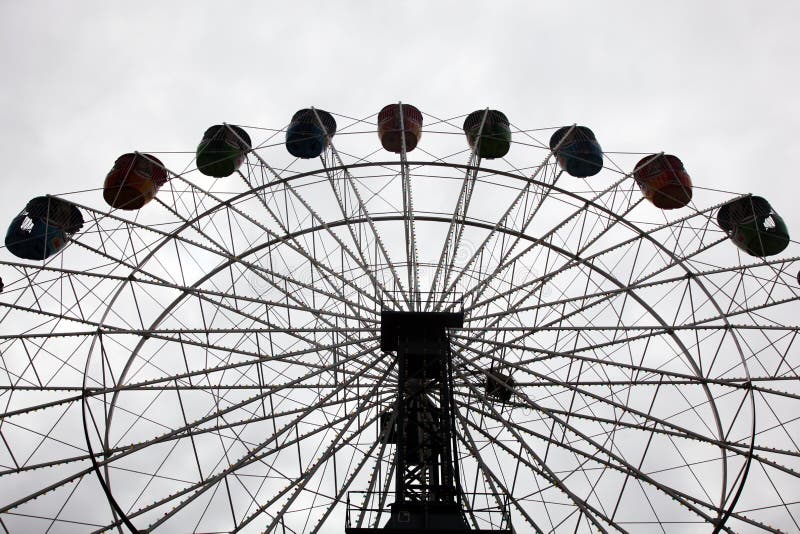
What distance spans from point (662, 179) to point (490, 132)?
536 centimetres

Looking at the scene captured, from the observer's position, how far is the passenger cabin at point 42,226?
20.8 m

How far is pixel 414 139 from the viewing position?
77.6 feet

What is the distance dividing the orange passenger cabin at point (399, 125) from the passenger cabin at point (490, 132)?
5.47 ft

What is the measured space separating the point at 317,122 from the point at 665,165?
10492 millimetres

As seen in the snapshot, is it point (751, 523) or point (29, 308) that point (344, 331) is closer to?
point (29, 308)

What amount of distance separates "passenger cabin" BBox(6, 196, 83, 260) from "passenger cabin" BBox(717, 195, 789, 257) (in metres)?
18.4

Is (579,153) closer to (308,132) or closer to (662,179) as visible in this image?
(662,179)

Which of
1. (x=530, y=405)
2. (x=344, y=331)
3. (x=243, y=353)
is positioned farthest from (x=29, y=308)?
(x=530, y=405)

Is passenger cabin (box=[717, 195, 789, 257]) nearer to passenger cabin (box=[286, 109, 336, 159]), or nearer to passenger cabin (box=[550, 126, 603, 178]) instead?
passenger cabin (box=[550, 126, 603, 178])

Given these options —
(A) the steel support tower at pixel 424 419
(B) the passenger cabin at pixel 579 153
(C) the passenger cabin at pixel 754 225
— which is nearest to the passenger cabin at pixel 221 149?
(A) the steel support tower at pixel 424 419

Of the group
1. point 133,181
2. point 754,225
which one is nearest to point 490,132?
point 754,225

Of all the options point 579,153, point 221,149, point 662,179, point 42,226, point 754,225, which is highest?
point 579,153

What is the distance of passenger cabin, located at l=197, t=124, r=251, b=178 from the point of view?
74.4 feet

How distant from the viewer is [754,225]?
2173cm
